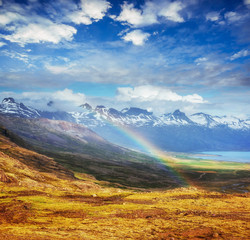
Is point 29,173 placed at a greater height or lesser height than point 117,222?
lesser

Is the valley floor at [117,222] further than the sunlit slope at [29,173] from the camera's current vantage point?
No

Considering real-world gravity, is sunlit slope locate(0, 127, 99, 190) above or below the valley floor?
below

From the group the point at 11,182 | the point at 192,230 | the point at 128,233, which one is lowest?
the point at 11,182

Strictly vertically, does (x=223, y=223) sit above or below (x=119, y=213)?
above

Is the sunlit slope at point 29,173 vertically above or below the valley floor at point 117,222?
below

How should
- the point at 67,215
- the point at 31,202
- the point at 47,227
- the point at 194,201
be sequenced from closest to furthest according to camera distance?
1. the point at 47,227
2. the point at 67,215
3. the point at 31,202
4. the point at 194,201

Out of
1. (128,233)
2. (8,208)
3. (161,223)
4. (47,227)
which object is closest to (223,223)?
(161,223)

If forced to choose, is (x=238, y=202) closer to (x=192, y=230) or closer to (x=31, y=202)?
(x=192, y=230)

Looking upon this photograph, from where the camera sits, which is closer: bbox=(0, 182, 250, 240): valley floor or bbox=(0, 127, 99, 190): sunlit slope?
bbox=(0, 182, 250, 240): valley floor

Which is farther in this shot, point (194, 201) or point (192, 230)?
point (194, 201)

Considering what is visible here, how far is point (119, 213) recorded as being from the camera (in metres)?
33.7

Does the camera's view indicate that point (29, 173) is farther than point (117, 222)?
Yes

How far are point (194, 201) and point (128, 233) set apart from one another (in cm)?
2477

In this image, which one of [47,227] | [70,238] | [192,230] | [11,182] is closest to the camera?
[70,238]
